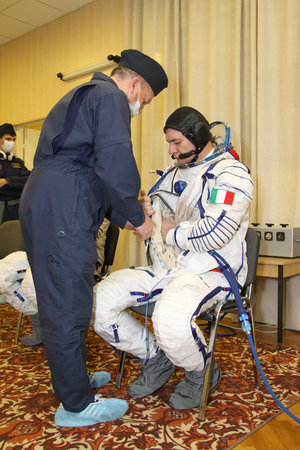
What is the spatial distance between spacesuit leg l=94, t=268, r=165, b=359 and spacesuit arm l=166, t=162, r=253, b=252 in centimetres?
31

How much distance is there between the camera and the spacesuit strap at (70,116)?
155 centimetres

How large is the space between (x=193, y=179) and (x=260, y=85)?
163 cm

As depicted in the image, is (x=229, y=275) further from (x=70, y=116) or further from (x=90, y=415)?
(x=70, y=116)

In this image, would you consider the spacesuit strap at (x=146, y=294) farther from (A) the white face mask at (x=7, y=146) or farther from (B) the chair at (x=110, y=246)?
(A) the white face mask at (x=7, y=146)

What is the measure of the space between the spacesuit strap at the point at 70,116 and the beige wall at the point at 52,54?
339 cm

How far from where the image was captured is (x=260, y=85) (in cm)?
321

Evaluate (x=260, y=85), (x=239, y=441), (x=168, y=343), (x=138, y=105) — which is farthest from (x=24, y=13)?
(x=239, y=441)

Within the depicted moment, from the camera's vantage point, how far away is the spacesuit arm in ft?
5.77

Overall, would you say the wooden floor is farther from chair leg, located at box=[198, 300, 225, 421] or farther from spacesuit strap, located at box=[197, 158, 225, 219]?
spacesuit strap, located at box=[197, 158, 225, 219]

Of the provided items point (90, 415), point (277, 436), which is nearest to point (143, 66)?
point (90, 415)

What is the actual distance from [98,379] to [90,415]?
1.29 ft

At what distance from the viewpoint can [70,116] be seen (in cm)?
156

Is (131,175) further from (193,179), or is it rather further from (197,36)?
(197,36)

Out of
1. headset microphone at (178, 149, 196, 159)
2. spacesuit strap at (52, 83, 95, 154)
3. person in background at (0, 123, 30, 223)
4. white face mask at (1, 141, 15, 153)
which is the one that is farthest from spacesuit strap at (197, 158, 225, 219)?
white face mask at (1, 141, 15, 153)
